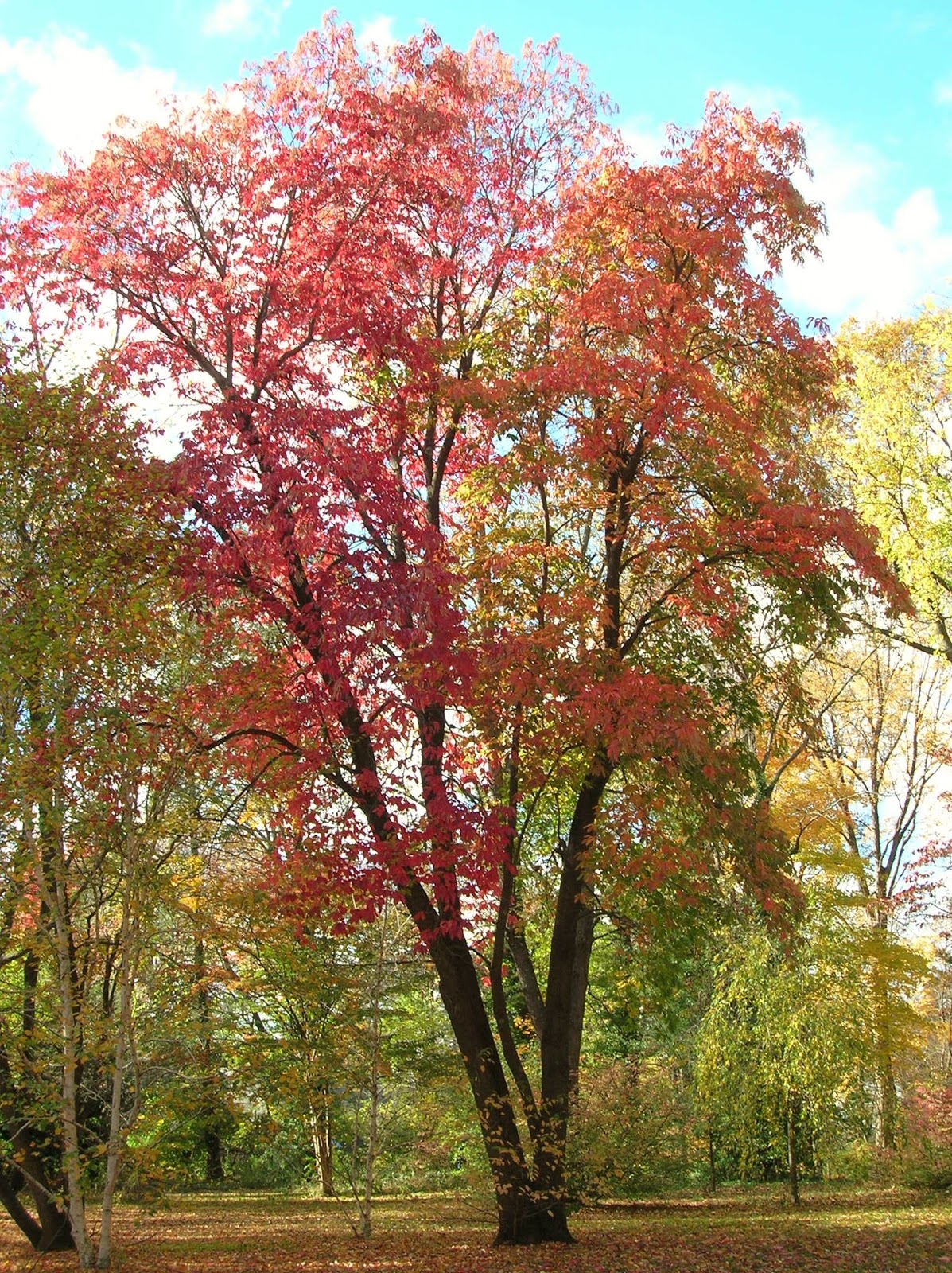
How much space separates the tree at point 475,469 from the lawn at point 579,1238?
113 centimetres

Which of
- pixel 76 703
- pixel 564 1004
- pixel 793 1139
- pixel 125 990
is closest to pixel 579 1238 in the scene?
pixel 564 1004

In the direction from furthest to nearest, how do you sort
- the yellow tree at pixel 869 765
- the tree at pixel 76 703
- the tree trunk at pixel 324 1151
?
the yellow tree at pixel 869 765 → the tree trunk at pixel 324 1151 → the tree at pixel 76 703

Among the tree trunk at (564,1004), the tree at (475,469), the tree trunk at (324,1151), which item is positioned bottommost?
the tree trunk at (324,1151)

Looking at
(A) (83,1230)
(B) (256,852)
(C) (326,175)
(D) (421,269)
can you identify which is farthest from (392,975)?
(C) (326,175)

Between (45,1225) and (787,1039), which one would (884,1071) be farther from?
(45,1225)

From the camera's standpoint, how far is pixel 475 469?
10.8m

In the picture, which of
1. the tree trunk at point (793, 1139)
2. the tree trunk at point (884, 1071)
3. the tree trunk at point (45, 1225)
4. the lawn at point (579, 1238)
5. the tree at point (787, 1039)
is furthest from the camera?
the tree trunk at point (884, 1071)

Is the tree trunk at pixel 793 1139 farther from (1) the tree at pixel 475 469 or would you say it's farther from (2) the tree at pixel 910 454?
(2) the tree at pixel 910 454

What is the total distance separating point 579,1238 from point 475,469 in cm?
791

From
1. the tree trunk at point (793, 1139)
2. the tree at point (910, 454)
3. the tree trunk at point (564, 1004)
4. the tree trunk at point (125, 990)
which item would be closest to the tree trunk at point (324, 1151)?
the tree trunk at point (564, 1004)

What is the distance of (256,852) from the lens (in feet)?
47.0

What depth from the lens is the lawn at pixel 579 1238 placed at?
8.95 m

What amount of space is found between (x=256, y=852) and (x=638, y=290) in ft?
30.0

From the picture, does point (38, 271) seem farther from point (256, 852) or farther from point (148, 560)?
point (256, 852)
